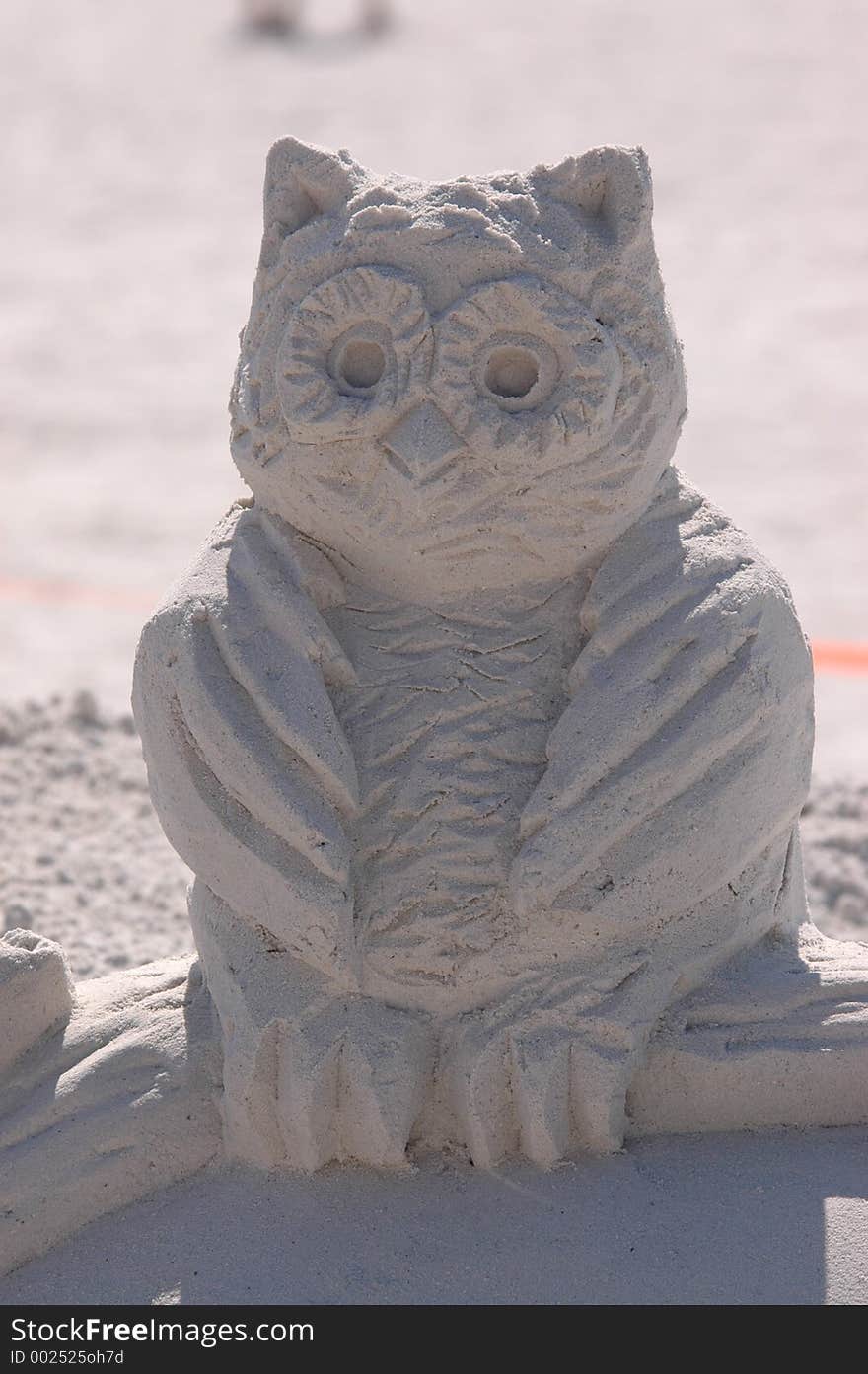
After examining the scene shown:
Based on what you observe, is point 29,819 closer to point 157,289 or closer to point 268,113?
point 157,289

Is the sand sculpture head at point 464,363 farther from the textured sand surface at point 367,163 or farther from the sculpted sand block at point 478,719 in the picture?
the textured sand surface at point 367,163

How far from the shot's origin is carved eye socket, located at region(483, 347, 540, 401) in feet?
7.98

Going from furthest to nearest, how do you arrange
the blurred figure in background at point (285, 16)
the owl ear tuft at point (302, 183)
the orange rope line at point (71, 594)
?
1. the blurred figure in background at point (285, 16)
2. the orange rope line at point (71, 594)
3. the owl ear tuft at point (302, 183)

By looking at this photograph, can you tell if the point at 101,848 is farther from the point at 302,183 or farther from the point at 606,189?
the point at 606,189

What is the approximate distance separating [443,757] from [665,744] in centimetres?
30

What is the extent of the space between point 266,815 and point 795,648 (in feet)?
2.52

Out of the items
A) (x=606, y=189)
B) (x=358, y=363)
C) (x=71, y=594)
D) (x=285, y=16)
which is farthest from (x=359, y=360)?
(x=285, y=16)

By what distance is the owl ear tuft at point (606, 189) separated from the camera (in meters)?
2.48

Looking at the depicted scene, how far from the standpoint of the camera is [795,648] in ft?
8.56

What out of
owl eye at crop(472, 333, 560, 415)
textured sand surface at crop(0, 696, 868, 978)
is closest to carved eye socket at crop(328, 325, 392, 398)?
owl eye at crop(472, 333, 560, 415)

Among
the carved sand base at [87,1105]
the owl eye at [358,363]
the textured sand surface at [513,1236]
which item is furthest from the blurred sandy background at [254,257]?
the owl eye at [358,363]

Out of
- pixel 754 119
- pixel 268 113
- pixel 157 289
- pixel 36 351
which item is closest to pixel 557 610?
pixel 36 351

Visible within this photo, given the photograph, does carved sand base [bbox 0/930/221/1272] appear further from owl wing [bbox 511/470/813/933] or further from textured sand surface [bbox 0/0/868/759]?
textured sand surface [bbox 0/0/868/759]

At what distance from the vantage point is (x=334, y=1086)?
8.25 ft
